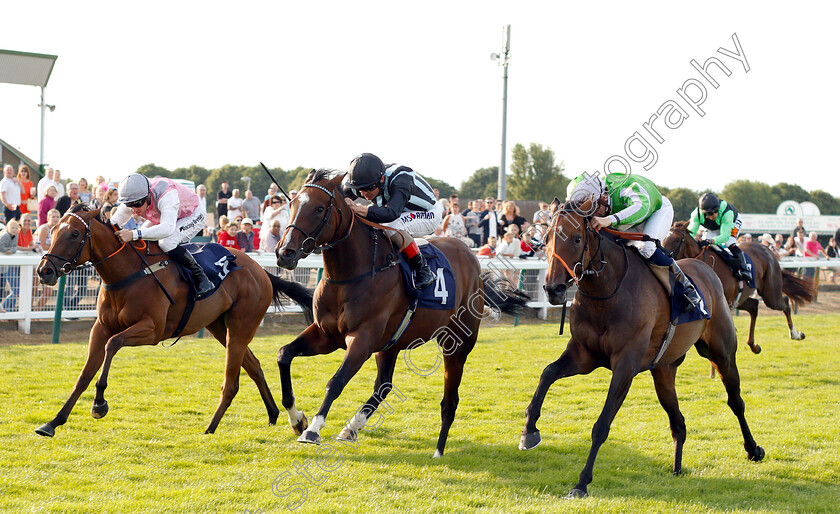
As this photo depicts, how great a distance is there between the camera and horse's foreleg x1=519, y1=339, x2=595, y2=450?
4.20m

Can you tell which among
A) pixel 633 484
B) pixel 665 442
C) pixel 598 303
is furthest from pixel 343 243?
pixel 665 442

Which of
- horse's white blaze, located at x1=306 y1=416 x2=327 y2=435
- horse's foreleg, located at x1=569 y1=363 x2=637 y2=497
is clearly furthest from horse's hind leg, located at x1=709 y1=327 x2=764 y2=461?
horse's white blaze, located at x1=306 y1=416 x2=327 y2=435

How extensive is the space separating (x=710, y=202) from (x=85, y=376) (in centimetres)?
667

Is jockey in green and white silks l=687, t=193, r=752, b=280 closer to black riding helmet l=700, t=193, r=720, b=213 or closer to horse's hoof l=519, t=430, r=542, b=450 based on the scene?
black riding helmet l=700, t=193, r=720, b=213

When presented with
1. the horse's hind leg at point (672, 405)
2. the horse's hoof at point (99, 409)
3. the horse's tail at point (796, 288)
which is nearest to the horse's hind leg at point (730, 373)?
the horse's hind leg at point (672, 405)

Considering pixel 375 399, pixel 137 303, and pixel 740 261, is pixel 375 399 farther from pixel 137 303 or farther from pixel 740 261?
pixel 740 261

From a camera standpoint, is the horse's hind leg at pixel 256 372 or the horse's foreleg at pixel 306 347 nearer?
the horse's foreleg at pixel 306 347

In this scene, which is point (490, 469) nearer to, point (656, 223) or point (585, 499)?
point (585, 499)

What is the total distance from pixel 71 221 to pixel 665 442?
436cm

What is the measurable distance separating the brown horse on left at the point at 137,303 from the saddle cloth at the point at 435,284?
1.57 m

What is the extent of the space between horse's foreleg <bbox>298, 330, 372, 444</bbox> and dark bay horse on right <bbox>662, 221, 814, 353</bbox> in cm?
483

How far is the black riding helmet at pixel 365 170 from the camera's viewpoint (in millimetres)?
4781

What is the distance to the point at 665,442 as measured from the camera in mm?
5586

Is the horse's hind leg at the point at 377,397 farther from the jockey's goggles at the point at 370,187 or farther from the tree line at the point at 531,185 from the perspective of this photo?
the tree line at the point at 531,185
